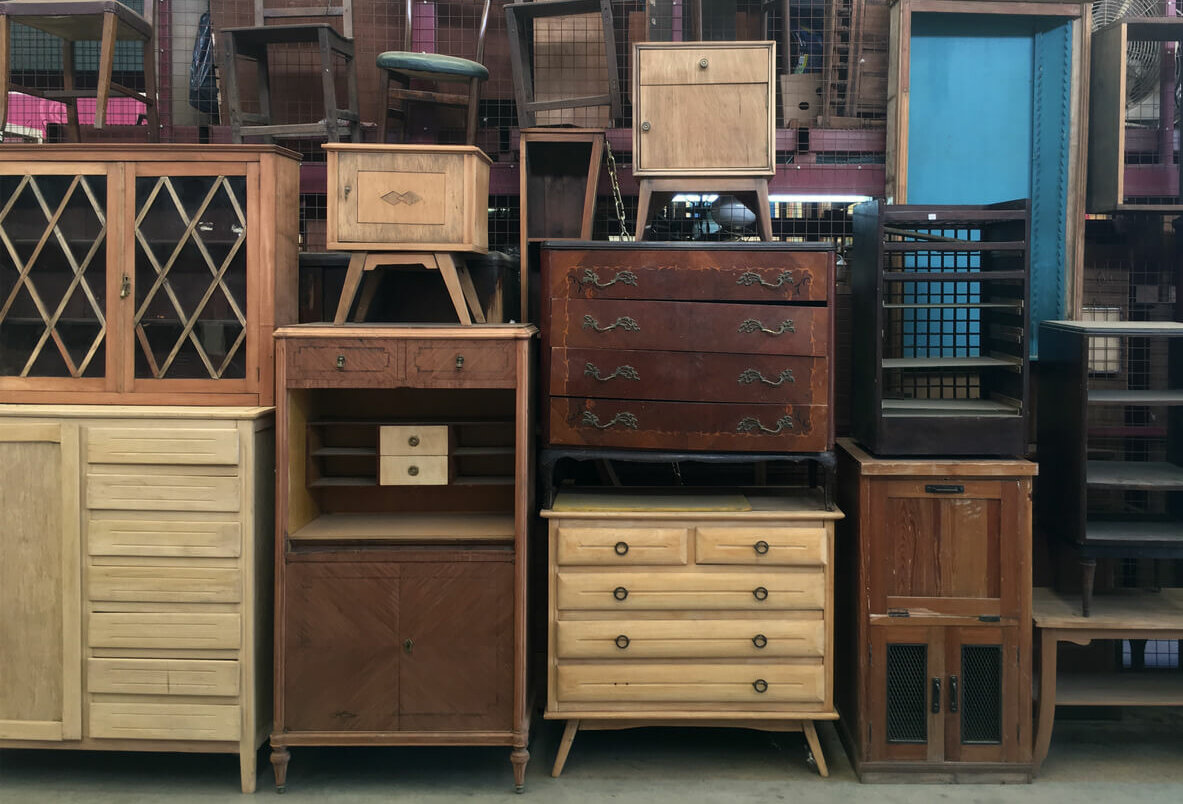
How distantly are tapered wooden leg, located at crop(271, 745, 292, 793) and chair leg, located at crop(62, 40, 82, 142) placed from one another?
2.51 metres

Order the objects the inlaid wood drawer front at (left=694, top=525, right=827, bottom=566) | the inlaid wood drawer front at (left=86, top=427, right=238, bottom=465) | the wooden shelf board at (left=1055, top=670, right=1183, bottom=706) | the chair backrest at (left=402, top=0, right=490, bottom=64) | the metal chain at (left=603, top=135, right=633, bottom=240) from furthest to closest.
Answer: the chair backrest at (left=402, top=0, right=490, bottom=64), the metal chain at (left=603, top=135, right=633, bottom=240), the wooden shelf board at (left=1055, top=670, right=1183, bottom=706), the inlaid wood drawer front at (left=694, top=525, right=827, bottom=566), the inlaid wood drawer front at (left=86, top=427, right=238, bottom=465)

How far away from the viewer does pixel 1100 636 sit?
3.68 meters

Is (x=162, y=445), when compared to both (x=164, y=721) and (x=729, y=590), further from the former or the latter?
(x=729, y=590)

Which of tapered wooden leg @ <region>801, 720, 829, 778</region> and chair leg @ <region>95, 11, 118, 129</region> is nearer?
tapered wooden leg @ <region>801, 720, 829, 778</region>

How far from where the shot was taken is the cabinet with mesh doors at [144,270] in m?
3.61

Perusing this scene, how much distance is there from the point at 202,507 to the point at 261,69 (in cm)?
194

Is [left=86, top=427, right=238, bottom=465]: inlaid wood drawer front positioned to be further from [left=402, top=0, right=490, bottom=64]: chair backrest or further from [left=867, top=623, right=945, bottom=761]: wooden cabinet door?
[left=867, top=623, right=945, bottom=761]: wooden cabinet door

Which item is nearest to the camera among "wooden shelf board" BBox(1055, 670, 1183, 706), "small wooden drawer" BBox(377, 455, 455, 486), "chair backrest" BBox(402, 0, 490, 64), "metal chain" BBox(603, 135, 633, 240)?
"wooden shelf board" BBox(1055, 670, 1183, 706)

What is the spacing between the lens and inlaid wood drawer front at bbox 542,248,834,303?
3600 millimetres

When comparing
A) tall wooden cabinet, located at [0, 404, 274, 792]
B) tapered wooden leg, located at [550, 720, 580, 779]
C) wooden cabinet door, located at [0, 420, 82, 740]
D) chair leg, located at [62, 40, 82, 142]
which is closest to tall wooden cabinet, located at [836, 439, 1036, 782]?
tapered wooden leg, located at [550, 720, 580, 779]

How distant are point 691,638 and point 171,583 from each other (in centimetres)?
176

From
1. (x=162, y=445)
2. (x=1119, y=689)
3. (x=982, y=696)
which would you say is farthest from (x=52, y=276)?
(x=1119, y=689)

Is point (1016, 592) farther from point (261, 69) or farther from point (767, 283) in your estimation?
point (261, 69)

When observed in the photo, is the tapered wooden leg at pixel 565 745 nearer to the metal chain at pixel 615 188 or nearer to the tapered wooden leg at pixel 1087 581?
the tapered wooden leg at pixel 1087 581
